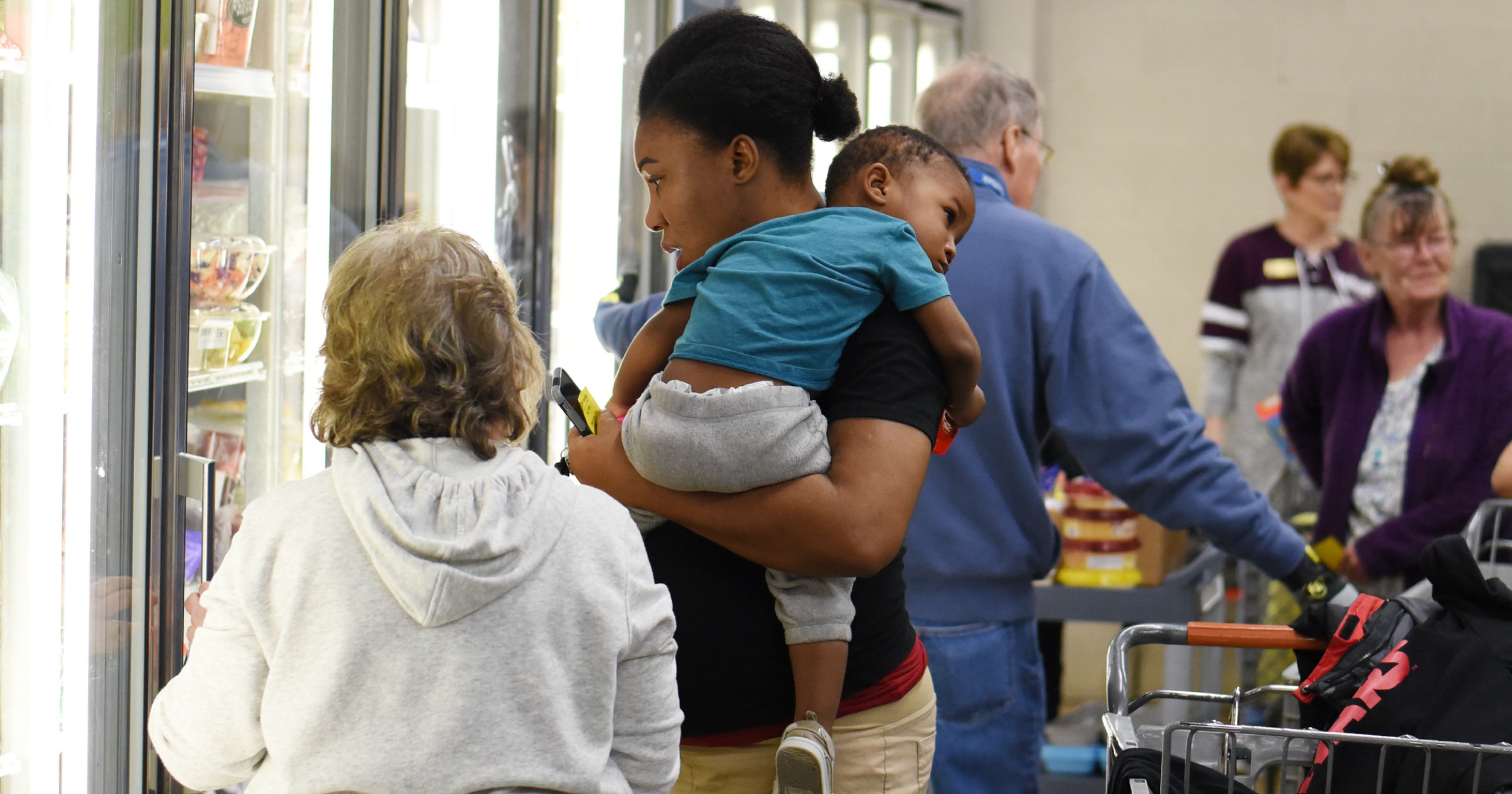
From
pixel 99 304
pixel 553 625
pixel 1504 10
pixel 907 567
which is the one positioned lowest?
pixel 907 567

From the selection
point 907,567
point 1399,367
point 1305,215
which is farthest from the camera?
point 1305,215

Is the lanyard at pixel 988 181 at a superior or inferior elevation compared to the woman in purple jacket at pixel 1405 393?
superior

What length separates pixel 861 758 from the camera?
125cm

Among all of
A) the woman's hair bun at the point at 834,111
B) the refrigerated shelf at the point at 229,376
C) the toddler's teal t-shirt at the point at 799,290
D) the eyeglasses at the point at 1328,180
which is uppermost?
the eyeglasses at the point at 1328,180

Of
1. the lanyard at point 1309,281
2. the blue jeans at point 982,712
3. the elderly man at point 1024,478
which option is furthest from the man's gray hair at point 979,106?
the lanyard at point 1309,281

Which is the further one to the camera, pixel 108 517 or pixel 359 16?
pixel 359 16

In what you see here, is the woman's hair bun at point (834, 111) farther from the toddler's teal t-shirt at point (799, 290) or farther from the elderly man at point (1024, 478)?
the elderly man at point (1024, 478)

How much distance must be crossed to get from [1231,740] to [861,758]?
35 cm

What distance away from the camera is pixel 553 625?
3.46 feet

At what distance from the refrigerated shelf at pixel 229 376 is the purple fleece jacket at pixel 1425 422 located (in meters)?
2.22

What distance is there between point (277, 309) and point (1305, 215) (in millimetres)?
3418

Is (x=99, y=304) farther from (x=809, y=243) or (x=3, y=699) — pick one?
(x=809, y=243)

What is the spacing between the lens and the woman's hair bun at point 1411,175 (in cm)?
292

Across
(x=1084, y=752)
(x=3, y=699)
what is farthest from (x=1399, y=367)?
(x=3, y=699)
